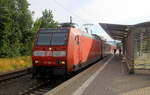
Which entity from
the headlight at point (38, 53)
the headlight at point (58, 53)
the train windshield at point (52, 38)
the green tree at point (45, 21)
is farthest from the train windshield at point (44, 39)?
the green tree at point (45, 21)

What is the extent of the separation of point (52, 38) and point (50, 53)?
92cm

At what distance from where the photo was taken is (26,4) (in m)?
52.6

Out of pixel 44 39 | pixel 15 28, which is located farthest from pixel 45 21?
pixel 44 39

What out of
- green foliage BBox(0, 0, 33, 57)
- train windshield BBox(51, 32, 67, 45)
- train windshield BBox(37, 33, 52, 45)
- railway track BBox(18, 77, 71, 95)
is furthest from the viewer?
green foliage BBox(0, 0, 33, 57)

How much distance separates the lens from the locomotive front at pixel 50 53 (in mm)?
14164

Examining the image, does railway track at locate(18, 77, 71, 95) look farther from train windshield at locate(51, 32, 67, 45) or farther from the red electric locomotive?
train windshield at locate(51, 32, 67, 45)

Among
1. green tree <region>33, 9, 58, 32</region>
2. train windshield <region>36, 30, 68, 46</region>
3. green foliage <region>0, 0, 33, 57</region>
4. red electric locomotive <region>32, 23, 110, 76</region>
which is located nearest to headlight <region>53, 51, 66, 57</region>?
red electric locomotive <region>32, 23, 110, 76</region>

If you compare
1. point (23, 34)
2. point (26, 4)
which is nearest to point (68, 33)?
point (23, 34)

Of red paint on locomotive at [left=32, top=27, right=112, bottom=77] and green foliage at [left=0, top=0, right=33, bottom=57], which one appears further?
green foliage at [left=0, top=0, right=33, bottom=57]

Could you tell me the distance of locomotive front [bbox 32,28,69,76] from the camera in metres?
14.2

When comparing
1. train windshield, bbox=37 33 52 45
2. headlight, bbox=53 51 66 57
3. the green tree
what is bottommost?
headlight, bbox=53 51 66 57

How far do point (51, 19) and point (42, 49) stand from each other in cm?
4120

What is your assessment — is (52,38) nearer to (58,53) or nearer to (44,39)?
(44,39)

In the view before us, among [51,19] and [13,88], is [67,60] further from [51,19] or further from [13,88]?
[51,19]
